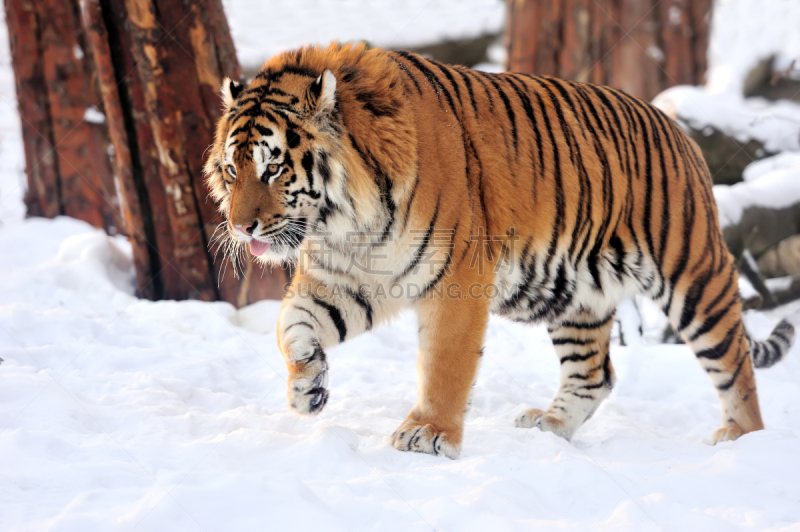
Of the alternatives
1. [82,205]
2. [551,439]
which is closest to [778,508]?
[551,439]

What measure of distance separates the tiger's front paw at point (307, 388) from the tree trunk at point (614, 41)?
17.4 ft

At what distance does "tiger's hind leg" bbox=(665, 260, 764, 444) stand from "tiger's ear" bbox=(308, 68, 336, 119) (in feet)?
5.85

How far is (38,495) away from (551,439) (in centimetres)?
172

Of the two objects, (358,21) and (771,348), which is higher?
(358,21)

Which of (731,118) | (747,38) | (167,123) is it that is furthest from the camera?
(747,38)

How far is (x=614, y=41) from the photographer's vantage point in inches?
271

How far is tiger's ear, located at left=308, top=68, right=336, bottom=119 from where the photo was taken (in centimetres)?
231

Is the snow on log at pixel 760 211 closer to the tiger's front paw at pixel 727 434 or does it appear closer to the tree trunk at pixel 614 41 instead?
the tiger's front paw at pixel 727 434

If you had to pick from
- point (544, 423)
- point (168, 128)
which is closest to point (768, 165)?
point (544, 423)

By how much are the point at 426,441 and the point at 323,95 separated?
1268 millimetres

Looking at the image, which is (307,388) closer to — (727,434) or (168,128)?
(727,434)

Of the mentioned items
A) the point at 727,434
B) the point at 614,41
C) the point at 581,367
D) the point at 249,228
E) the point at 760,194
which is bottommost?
the point at 727,434

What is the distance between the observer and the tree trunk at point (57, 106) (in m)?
5.31

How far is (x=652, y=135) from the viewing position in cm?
307
